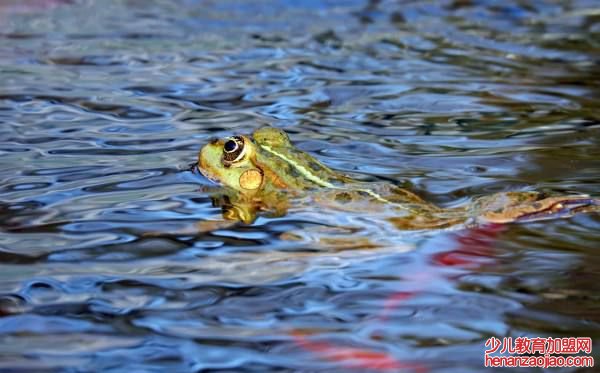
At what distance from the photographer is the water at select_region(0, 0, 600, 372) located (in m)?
2.80

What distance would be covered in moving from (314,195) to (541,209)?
0.87 m

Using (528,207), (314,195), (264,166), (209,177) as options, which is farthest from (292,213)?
(528,207)

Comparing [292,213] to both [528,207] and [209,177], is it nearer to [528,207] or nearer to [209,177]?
[209,177]

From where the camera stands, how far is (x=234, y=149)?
13.4 feet

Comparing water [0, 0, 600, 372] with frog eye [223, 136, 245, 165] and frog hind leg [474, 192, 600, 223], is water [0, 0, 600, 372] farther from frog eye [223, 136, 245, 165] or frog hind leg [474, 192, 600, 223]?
frog eye [223, 136, 245, 165]

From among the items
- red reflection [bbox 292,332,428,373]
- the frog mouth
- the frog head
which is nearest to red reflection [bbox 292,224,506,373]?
red reflection [bbox 292,332,428,373]

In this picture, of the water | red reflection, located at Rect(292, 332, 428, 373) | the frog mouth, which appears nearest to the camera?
red reflection, located at Rect(292, 332, 428, 373)

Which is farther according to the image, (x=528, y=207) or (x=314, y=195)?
(x=314, y=195)

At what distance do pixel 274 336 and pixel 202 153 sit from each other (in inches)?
62.7

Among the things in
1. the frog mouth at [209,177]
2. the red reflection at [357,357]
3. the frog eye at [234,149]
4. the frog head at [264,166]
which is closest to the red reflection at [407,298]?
the red reflection at [357,357]

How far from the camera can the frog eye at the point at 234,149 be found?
407 cm

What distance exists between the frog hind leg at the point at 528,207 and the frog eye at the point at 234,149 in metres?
0.97

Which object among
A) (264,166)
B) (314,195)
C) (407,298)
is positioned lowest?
(407,298)

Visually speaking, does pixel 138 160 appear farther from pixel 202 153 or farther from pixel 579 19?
pixel 579 19
